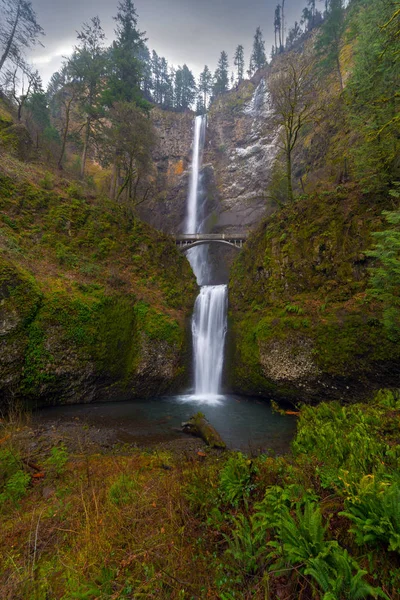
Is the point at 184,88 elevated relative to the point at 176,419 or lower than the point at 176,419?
elevated

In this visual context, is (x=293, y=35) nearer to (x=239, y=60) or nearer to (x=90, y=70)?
(x=239, y=60)

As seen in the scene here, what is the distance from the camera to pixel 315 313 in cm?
1005

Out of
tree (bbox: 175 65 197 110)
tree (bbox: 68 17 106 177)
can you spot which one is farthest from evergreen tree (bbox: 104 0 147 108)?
tree (bbox: 175 65 197 110)

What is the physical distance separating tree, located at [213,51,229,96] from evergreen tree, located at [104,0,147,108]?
135 feet

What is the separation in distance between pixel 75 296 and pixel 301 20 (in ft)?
251

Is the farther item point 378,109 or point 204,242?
point 204,242

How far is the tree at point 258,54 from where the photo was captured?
55.0 m

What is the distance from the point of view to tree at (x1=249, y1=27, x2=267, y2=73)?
2165 inches

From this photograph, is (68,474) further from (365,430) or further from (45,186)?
(45,186)

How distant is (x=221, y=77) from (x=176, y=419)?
Answer: 240 feet

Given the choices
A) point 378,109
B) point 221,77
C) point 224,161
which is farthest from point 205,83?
point 378,109

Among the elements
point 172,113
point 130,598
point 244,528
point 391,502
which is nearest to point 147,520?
point 130,598

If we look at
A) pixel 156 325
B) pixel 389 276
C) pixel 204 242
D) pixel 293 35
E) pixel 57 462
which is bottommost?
pixel 57 462

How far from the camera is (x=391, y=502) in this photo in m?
1.89
